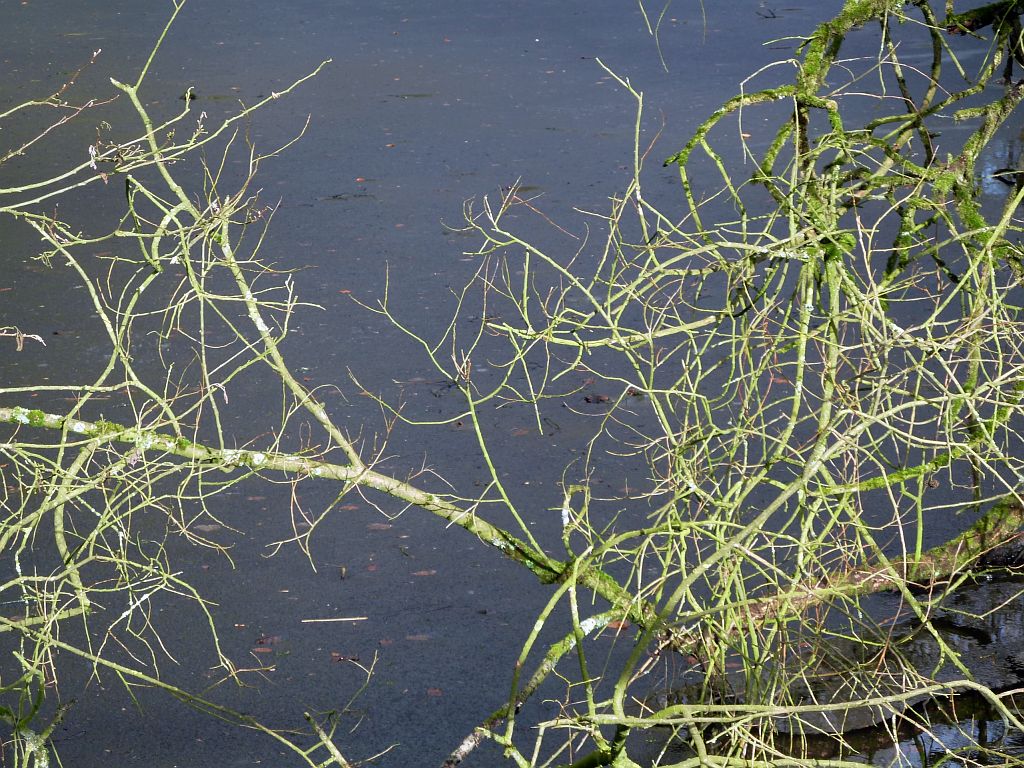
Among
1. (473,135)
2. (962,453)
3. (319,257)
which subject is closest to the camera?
(962,453)

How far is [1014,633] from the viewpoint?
323cm

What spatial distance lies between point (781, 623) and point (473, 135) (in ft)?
17.7

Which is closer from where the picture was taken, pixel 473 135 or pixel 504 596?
pixel 504 596

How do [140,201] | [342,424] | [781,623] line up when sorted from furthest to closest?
[140,201] → [342,424] → [781,623]

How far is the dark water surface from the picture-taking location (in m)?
3.11

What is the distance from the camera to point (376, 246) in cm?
584

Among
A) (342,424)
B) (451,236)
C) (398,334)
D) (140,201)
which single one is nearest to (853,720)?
(342,424)

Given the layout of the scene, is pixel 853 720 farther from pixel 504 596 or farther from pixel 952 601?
pixel 504 596

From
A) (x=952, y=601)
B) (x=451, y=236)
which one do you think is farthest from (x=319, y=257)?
(x=952, y=601)

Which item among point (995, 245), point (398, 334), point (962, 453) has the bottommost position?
point (398, 334)

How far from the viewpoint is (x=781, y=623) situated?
226 cm

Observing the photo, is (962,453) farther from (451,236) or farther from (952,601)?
(451,236)

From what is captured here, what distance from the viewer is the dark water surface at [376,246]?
3105 mm

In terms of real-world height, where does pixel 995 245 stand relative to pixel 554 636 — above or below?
above
